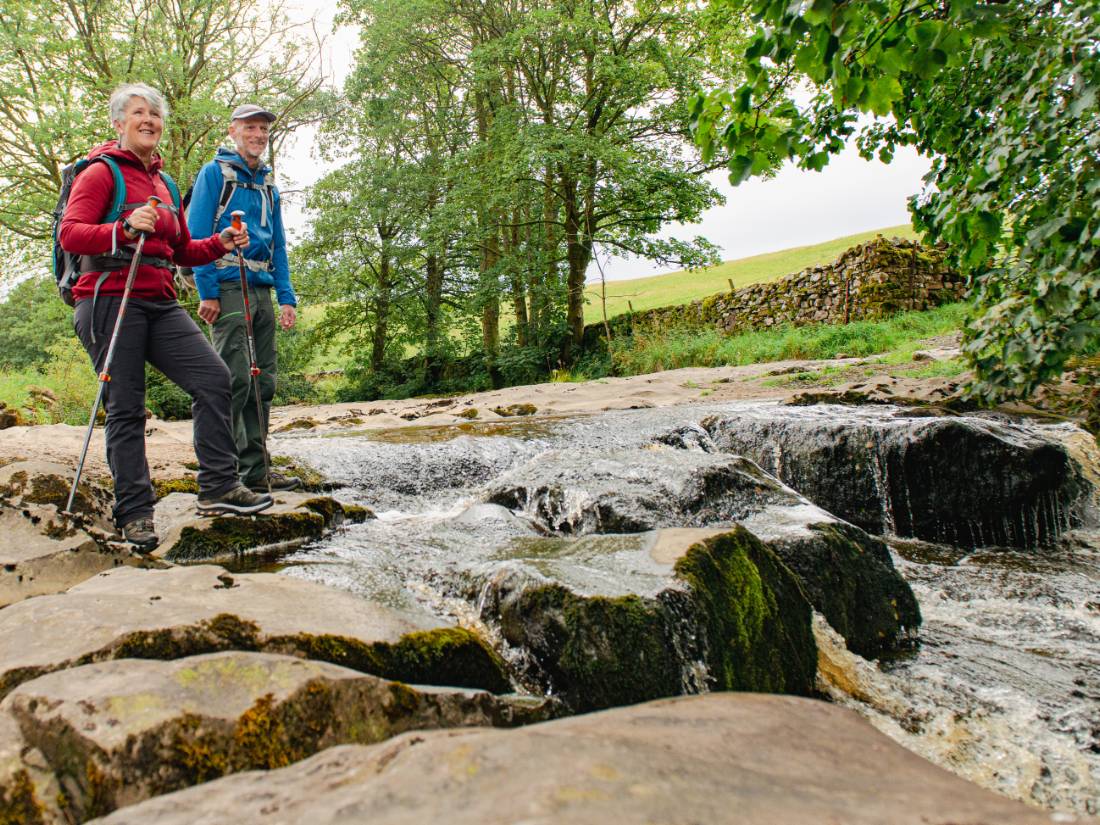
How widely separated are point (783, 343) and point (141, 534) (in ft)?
51.4

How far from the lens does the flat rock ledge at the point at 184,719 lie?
Answer: 5.03 ft

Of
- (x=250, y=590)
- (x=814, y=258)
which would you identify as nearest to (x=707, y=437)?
(x=250, y=590)

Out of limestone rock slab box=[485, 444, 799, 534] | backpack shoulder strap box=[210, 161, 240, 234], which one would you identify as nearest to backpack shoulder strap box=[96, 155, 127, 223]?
backpack shoulder strap box=[210, 161, 240, 234]

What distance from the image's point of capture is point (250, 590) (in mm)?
2684

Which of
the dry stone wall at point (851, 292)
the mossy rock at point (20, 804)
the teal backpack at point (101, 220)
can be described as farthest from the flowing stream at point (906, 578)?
the dry stone wall at point (851, 292)

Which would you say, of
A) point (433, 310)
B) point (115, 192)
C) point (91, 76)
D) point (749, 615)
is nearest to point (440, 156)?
point (433, 310)

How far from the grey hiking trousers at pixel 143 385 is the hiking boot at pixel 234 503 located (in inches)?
1.6

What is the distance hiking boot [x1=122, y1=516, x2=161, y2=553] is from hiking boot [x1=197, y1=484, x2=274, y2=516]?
368mm

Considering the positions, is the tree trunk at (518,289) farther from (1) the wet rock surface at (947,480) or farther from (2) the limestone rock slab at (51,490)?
(2) the limestone rock slab at (51,490)

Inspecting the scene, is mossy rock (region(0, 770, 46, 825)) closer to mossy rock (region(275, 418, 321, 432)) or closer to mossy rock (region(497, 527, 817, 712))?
mossy rock (region(497, 527, 817, 712))

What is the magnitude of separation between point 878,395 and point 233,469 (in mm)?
8157

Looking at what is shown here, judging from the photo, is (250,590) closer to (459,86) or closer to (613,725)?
(613,725)

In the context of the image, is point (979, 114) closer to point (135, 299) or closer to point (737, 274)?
point (135, 299)

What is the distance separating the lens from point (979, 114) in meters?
4.70
